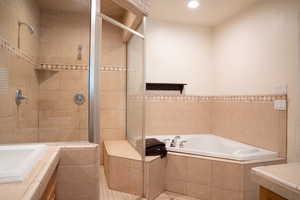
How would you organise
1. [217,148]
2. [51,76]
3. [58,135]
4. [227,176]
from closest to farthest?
1. [58,135]
2. [227,176]
3. [51,76]
4. [217,148]

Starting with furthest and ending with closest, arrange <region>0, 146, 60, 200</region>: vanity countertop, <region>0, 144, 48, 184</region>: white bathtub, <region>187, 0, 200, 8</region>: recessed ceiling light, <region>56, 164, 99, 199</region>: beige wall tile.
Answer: <region>187, 0, 200, 8</region>: recessed ceiling light → <region>56, 164, 99, 199</region>: beige wall tile → <region>0, 144, 48, 184</region>: white bathtub → <region>0, 146, 60, 200</region>: vanity countertop

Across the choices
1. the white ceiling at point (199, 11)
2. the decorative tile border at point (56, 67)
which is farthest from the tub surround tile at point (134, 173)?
the white ceiling at point (199, 11)

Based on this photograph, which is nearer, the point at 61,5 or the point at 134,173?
the point at 134,173

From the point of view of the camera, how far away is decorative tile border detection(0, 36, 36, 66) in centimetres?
156

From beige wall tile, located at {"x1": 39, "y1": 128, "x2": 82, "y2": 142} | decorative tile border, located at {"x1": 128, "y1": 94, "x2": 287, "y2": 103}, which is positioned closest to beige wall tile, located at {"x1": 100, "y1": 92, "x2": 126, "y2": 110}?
decorative tile border, located at {"x1": 128, "y1": 94, "x2": 287, "y2": 103}

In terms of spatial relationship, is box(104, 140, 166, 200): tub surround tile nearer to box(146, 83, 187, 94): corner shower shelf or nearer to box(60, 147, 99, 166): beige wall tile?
box(60, 147, 99, 166): beige wall tile

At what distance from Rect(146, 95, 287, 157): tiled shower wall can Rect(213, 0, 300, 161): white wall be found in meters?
0.14

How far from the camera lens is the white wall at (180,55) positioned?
3254 mm

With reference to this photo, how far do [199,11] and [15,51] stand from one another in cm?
246

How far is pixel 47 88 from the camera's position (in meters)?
2.45

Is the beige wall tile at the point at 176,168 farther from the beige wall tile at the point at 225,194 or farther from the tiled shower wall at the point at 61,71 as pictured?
the tiled shower wall at the point at 61,71

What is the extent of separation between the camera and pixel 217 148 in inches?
121

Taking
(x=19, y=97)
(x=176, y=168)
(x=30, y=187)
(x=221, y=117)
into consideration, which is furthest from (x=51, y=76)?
(x=221, y=117)

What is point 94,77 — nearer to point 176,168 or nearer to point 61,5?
point 61,5
